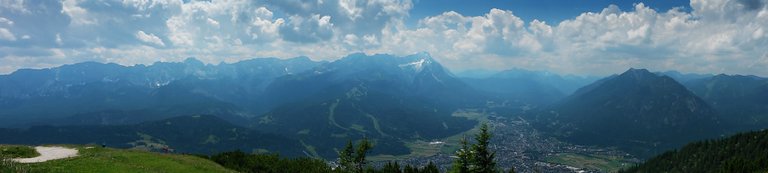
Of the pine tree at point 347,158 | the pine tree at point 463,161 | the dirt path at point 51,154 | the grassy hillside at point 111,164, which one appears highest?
the dirt path at point 51,154

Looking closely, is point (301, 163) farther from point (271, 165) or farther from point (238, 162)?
point (238, 162)

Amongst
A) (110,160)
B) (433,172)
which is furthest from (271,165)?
(110,160)

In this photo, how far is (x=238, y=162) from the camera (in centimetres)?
10312

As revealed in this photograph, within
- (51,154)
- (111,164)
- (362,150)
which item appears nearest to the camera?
(111,164)

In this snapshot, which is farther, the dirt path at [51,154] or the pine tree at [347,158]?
the pine tree at [347,158]

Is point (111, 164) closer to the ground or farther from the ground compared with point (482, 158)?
farther from the ground

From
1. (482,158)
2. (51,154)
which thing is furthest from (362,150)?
(51,154)

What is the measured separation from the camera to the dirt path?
5052 cm

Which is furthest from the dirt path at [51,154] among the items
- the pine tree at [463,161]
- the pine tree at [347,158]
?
the pine tree at [347,158]

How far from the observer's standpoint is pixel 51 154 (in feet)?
184

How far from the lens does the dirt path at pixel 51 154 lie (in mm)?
50519

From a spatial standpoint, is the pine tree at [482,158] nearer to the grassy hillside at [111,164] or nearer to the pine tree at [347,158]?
the grassy hillside at [111,164]

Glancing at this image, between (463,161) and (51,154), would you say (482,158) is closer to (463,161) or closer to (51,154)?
(463,161)

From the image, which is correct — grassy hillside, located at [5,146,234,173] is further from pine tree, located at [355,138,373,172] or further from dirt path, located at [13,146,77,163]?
pine tree, located at [355,138,373,172]
